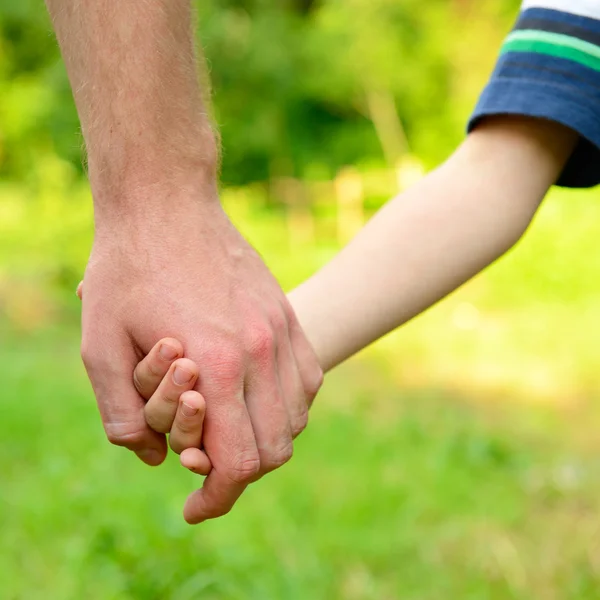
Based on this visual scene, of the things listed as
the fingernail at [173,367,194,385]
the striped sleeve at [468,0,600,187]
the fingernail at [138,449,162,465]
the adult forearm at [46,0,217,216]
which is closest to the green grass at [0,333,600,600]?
the fingernail at [138,449,162,465]

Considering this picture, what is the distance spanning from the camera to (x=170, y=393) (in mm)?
1092

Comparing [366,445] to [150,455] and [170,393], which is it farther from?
[170,393]

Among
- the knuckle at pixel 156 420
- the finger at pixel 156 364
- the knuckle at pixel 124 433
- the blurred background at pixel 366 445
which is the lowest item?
the blurred background at pixel 366 445

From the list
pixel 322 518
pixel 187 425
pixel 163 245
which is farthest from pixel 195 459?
pixel 322 518

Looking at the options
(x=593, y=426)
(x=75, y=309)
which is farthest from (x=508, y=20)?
(x=593, y=426)

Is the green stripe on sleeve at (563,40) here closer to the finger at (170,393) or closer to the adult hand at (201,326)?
the adult hand at (201,326)

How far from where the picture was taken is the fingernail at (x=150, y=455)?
1224 mm

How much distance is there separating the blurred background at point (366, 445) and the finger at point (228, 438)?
468 mm

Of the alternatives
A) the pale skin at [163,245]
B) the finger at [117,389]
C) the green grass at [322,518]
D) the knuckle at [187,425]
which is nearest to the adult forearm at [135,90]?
the pale skin at [163,245]

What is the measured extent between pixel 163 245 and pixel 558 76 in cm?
62

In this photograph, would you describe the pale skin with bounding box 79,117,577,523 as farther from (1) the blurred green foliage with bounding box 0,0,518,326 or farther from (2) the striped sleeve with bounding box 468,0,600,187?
(1) the blurred green foliage with bounding box 0,0,518,326

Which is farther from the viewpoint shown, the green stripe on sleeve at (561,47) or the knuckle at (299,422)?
the green stripe on sleeve at (561,47)

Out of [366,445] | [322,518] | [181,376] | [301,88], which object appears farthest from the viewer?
[301,88]

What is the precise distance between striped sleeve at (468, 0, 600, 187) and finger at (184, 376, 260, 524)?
1.86 feet
